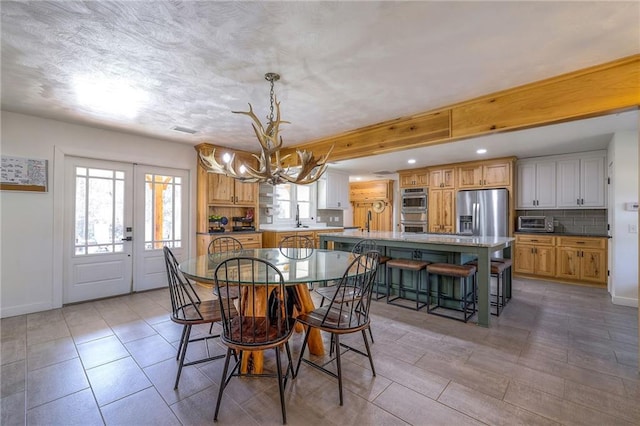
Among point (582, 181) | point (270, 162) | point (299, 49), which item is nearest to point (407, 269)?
point (270, 162)

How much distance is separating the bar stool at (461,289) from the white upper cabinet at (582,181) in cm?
305

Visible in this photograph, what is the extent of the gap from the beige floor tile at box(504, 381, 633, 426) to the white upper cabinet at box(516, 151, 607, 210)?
14.9 ft

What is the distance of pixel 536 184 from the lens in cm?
541

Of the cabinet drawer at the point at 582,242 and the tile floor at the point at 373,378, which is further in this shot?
the cabinet drawer at the point at 582,242

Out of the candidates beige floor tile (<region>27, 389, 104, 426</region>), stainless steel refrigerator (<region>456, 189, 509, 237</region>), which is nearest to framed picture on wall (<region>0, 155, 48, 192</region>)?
beige floor tile (<region>27, 389, 104, 426</region>)

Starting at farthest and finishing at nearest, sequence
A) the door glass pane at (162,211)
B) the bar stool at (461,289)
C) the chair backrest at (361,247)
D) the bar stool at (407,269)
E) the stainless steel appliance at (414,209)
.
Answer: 1. the stainless steel appliance at (414,209)
2. the door glass pane at (162,211)
3. the bar stool at (407,269)
4. the bar stool at (461,289)
5. the chair backrest at (361,247)

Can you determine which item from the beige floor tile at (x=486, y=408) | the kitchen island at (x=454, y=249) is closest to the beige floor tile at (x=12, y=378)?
the beige floor tile at (x=486, y=408)

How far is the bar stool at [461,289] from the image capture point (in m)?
3.19

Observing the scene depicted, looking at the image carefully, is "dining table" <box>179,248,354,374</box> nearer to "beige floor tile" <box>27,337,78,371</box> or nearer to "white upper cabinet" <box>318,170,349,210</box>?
"beige floor tile" <box>27,337,78,371</box>

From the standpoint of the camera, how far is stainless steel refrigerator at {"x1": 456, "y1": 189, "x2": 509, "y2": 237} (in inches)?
213

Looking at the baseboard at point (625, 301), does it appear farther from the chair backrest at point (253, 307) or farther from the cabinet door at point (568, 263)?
the chair backrest at point (253, 307)

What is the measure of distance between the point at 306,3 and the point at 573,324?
4.00 m

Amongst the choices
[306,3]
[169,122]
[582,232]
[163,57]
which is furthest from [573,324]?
[169,122]

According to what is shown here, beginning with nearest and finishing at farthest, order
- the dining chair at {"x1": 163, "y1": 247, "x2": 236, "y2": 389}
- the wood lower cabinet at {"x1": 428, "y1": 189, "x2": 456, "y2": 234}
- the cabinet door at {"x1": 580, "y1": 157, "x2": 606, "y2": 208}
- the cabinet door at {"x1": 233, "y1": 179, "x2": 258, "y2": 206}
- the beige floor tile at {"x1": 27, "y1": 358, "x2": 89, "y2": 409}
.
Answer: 1. the beige floor tile at {"x1": 27, "y1": 358, "x2": 89, "y2": 409}
2. the dining chair at {"x1": 163, "y1": 247, "x2": 236, "y2": 389}
3. the cabinet door at {"x1": 580, "y1": 157, "x2": 606, "y2": 208}
4. the cabinet door at {"x1": 233, "y1": 179, "x2": 258, "y2": 206}
5. the wood lower cabinet at {"x1": 428, "y1": 189, "x2": 456, "y2": 234}
